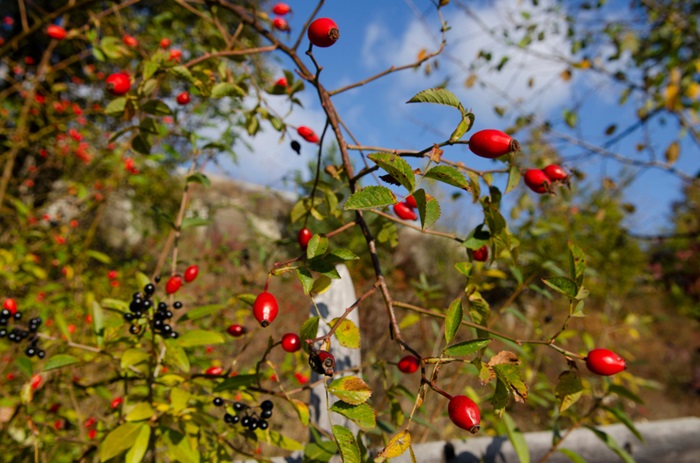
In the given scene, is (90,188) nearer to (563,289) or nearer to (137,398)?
(137,398)

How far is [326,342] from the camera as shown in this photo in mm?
411

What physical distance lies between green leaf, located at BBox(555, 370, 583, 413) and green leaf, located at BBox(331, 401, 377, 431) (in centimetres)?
25

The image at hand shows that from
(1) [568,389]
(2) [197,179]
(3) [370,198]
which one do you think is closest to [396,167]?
(3) [370,198]

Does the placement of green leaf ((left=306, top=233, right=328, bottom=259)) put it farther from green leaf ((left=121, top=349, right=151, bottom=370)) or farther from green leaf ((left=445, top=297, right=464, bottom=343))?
green leaf ((left=121, top=349, right=151, bottom=370))

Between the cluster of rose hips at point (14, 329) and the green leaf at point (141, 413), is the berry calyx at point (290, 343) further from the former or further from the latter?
the cluster of rose hips at point (14, 329)

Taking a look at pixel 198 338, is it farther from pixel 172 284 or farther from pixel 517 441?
pixel 517 441

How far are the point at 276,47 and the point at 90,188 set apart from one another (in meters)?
2.77

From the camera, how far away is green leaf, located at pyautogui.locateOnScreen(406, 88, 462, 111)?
428 mm

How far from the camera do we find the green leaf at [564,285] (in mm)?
478

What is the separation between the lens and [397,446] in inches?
15.7

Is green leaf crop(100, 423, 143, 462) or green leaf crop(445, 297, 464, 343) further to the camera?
green leaf crop(100, 423, 143, 462)

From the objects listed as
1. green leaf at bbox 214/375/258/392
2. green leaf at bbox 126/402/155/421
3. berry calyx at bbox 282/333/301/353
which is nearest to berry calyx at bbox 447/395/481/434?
berry calyx at bbox 282/333/301/353

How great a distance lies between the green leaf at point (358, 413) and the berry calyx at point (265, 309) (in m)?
0.12

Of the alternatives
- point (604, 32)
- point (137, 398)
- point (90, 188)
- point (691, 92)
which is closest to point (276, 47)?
point (137, 398)
